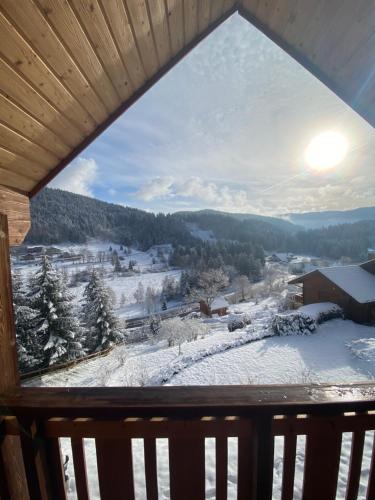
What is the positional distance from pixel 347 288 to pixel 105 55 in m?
13.4

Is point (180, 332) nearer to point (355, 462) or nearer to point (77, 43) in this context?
point (355, 462)

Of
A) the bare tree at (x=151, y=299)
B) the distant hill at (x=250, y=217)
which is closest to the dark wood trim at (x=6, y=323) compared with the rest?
the bare tree at (x=151, y=299)

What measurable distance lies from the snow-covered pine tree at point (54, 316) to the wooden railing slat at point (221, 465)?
11.4m

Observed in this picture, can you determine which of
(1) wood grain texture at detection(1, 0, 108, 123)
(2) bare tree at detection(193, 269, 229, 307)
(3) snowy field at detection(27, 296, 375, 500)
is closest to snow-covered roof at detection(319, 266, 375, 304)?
(3) snowy field at detection(27, 296, 375, 500)

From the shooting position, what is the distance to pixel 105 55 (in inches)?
47.5

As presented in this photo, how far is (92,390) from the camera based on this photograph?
1.00 metres

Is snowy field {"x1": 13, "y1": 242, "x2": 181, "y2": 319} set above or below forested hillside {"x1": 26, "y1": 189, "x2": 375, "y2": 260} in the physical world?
below

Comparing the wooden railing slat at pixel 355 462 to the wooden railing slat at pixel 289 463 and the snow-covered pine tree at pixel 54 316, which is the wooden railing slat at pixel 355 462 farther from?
the snow-covered pine tree at pixel 54 316

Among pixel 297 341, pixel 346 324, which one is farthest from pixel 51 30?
pixel 346 324

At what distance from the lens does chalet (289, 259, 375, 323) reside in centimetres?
1053

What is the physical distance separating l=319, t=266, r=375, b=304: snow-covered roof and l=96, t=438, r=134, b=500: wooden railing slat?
40.8ft

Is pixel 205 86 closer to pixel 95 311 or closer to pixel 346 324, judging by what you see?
pixel 346 324

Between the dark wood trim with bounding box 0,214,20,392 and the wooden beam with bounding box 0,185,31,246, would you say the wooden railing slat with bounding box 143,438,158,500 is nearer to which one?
the dark wood trim with bounding box 0,214,20,392

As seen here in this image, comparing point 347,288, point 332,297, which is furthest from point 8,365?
point 332,297
